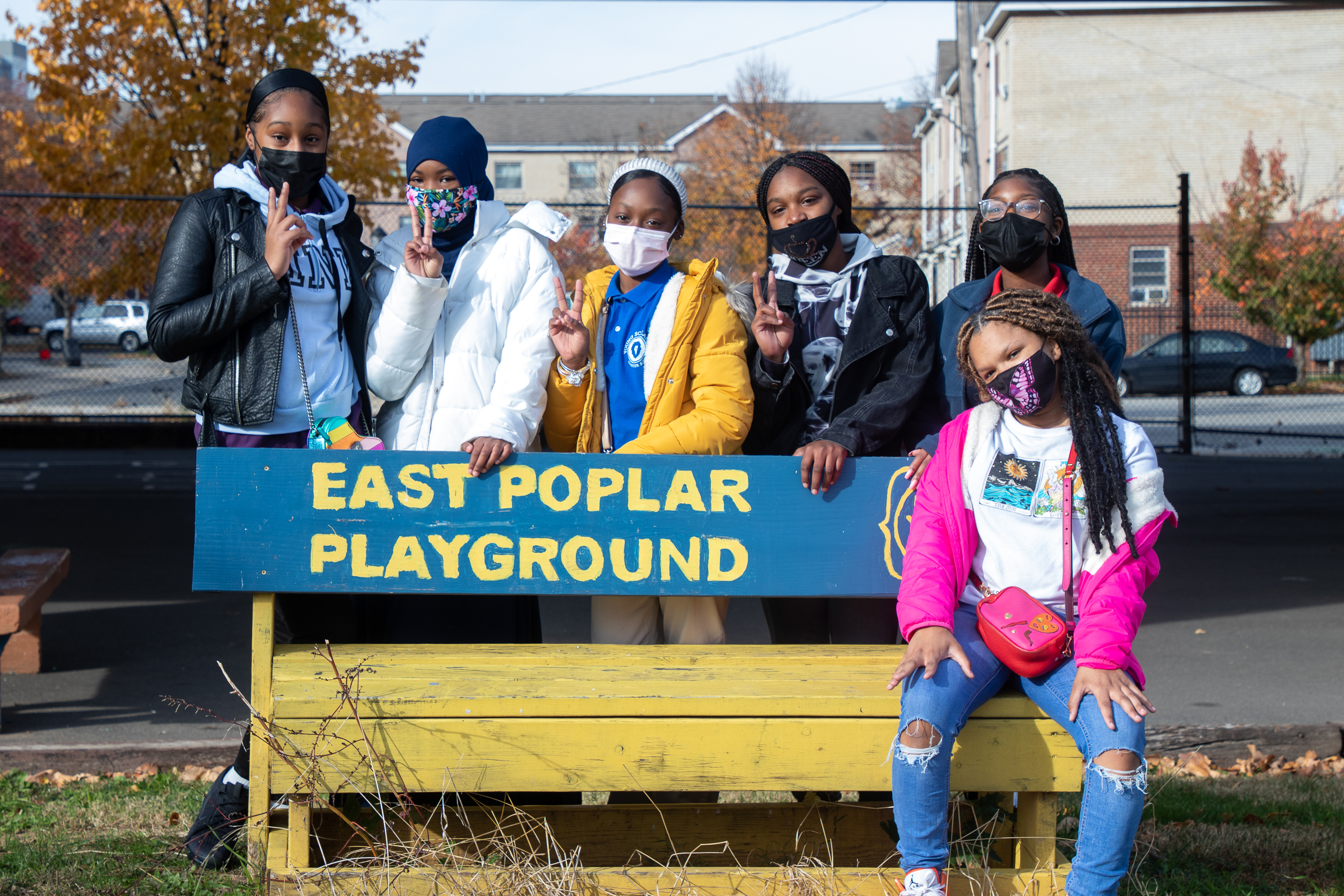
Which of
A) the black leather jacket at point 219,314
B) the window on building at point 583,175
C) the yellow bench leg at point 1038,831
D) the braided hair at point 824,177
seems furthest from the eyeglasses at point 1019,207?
the window on building at point 583,175

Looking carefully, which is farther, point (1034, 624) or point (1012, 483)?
point (1012, 483)

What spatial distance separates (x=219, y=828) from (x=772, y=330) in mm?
2072

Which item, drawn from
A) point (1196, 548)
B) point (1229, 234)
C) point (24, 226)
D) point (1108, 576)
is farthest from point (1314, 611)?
point (1229, 234)

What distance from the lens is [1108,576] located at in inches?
102

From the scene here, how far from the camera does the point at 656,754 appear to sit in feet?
8.50

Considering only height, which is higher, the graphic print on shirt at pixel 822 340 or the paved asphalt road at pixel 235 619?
the graphic print on shirt at pixel 822 340

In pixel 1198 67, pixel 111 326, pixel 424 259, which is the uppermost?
pixel 1198 67

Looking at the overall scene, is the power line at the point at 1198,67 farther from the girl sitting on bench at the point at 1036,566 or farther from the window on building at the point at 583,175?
the girl sitting on bench at the point at 1036,566

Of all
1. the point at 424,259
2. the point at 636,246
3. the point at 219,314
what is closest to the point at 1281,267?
the point at 636,246

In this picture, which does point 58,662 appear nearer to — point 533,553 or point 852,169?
point 533,553

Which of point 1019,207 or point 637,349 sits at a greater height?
point 1019,207

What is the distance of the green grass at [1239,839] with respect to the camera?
10.4 feet

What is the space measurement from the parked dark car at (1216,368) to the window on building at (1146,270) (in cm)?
A: 238

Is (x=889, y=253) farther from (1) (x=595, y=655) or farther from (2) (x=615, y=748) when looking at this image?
(2) (x=615, y=748)
